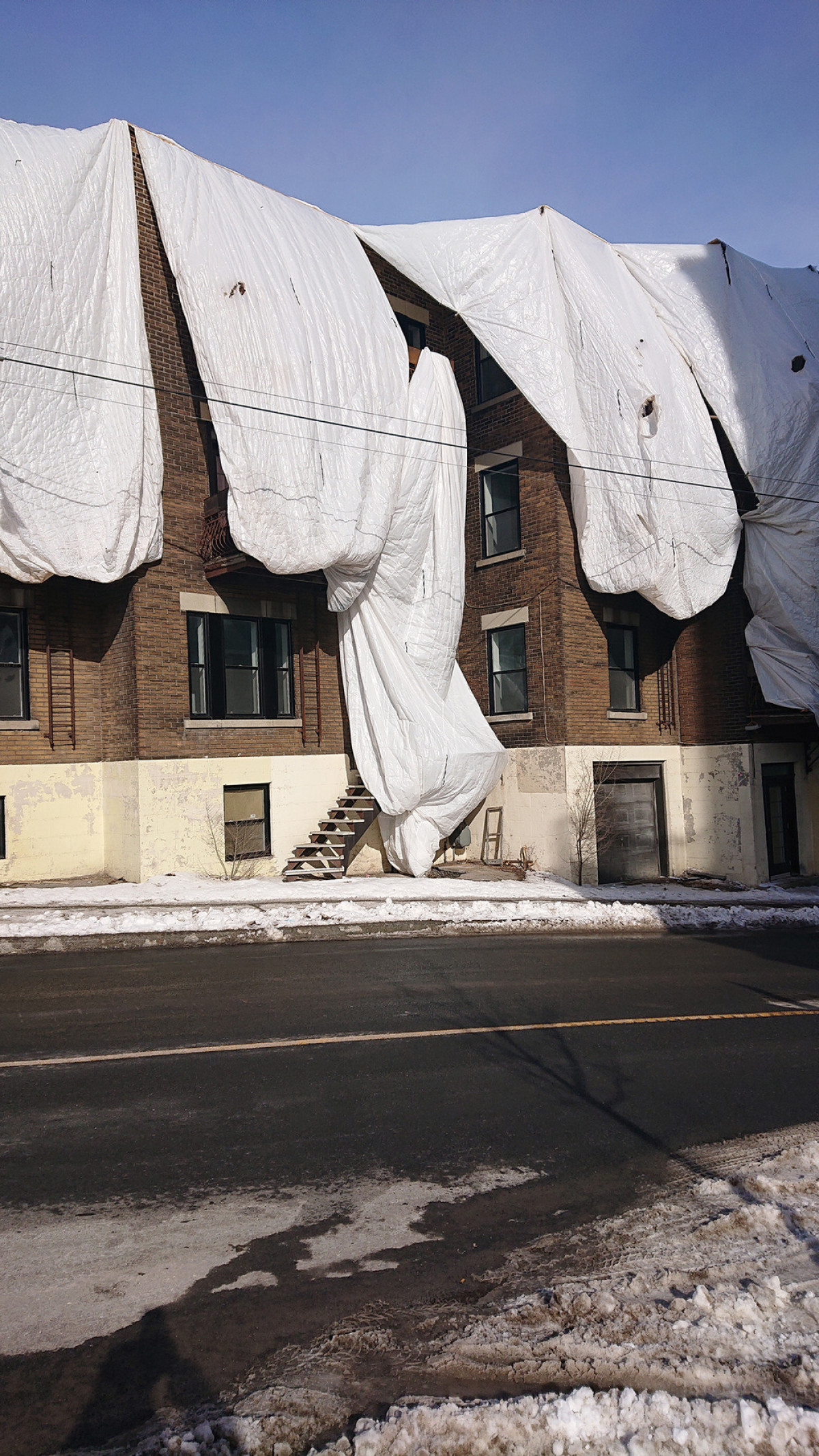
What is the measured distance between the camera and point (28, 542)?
47.2 ft

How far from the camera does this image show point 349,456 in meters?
16.7

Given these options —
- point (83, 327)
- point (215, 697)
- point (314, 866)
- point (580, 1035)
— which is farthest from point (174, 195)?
point (580, 1035)

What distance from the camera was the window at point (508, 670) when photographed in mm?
19969

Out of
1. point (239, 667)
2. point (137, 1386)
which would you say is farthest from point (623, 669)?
point (137, 1386)

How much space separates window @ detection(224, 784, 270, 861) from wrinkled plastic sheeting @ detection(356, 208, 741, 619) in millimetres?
7679

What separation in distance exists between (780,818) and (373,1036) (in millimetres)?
16461

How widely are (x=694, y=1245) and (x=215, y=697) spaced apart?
14.4 meters

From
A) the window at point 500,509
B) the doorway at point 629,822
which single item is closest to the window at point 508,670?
the window at point 500,509

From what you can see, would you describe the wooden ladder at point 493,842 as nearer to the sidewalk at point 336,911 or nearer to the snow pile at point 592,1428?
the sidewalk at point 336,911

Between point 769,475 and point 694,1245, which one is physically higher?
point 769,475

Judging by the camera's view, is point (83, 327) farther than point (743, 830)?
No

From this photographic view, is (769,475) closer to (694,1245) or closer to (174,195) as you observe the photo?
(174,195)

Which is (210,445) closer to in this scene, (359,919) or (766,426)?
(359,919)

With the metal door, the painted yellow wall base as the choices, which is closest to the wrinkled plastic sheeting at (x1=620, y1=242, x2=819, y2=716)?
the metal door
